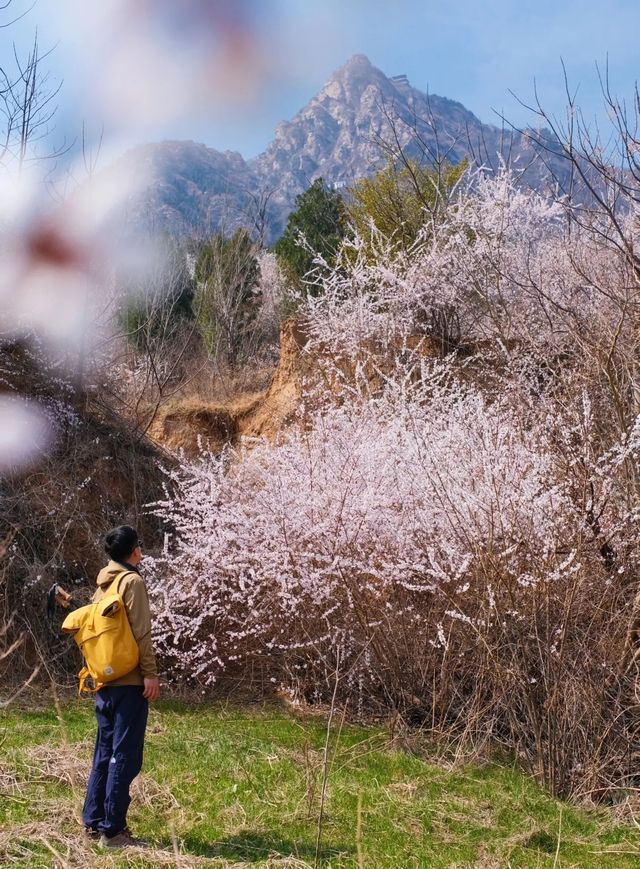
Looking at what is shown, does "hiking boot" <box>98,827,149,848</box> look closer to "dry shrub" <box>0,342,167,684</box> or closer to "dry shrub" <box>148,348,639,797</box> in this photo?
"dry shrub" <box>148,348,639,797</box>

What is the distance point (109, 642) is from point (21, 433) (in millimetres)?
6923

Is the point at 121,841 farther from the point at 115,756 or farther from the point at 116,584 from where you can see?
the point at 116,584

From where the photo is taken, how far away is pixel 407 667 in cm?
683

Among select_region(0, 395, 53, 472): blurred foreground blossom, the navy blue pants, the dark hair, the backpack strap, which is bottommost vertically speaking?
the navy blue pants

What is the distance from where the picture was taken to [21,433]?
10.2 meters

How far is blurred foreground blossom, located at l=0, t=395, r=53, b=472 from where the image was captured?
990 cm

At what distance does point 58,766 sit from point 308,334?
1013cm

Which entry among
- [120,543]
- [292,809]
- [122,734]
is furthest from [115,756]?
[292,809]

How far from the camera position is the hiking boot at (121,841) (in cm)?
391


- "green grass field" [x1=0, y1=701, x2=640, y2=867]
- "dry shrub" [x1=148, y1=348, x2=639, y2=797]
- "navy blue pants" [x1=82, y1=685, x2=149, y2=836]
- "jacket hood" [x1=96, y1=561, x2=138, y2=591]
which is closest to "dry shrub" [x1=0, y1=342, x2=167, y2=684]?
"dry shrub" [x1=148, y1=348, x2=639, y2=797]

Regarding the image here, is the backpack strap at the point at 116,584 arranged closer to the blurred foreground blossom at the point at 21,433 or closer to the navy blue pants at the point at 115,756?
the navy blue pants at the point at 115,756

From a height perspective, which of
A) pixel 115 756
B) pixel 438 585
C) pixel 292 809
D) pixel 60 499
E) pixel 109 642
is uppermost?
pixel 60 499

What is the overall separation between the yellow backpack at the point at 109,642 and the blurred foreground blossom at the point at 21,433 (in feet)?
20.3

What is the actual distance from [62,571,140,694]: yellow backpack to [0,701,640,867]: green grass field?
1.59 feet
